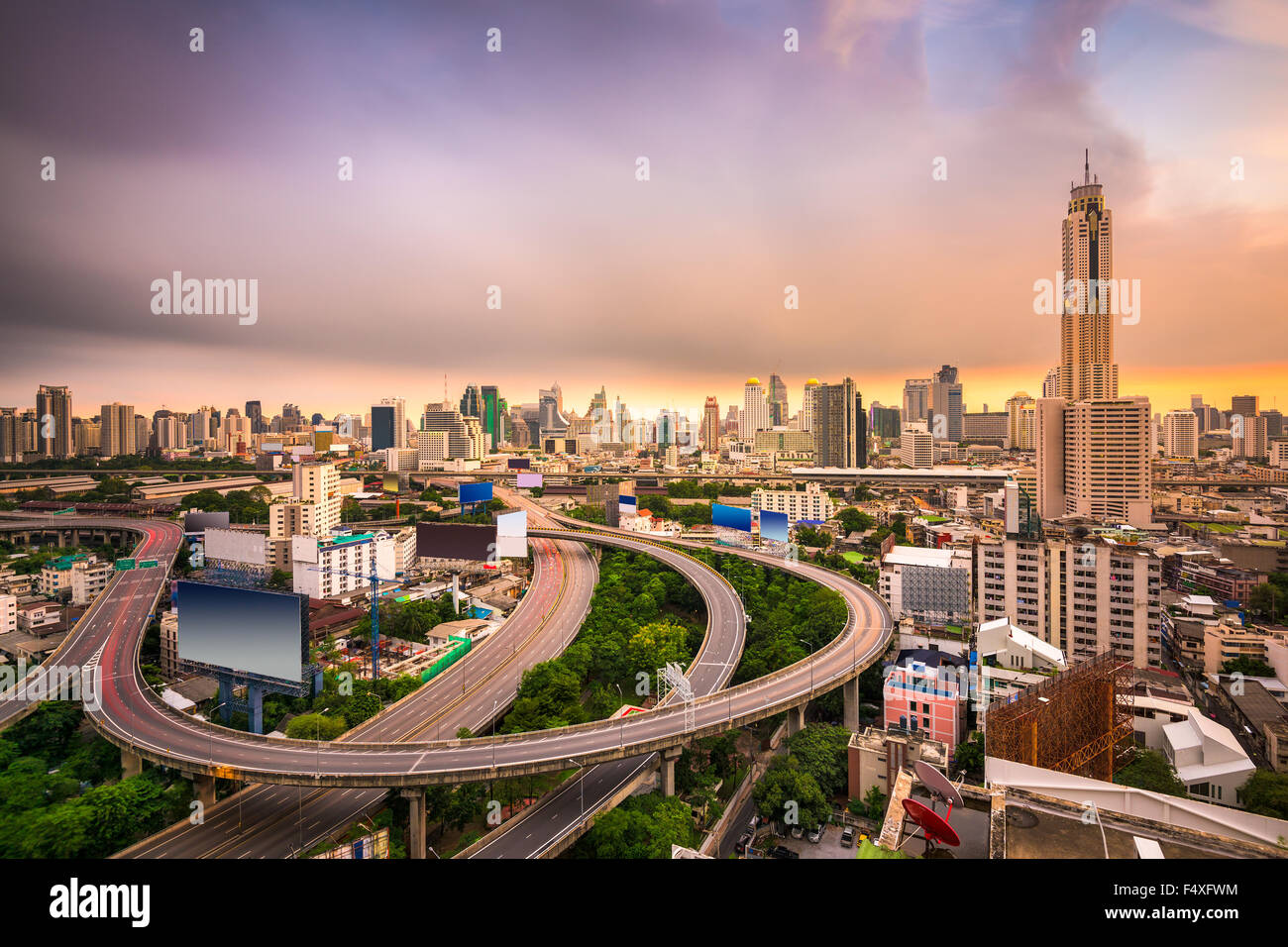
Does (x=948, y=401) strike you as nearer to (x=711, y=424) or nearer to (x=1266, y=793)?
(x=711, y=424)

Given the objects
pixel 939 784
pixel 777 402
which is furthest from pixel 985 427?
pixel 939 784

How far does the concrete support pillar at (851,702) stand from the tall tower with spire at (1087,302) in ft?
63.5

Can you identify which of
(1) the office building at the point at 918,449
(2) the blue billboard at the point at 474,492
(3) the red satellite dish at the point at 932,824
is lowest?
(3) the red satellite dish at the point at 932,824

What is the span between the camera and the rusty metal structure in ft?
15.4

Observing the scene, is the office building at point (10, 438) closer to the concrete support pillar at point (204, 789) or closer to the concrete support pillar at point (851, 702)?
the concrete support pillar at point (204, 789)

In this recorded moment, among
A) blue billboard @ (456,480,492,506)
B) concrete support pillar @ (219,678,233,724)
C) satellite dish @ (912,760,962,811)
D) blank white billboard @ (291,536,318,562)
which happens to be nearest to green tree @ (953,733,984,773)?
satellite dish @ (912,760,962,811)

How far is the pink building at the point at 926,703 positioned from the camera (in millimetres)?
6293

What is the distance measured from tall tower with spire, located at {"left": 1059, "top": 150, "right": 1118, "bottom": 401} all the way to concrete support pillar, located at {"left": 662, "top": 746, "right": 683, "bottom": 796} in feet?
72.2

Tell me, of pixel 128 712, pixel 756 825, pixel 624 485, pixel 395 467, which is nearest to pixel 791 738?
pixel 756 825

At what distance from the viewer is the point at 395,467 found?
34.9 meters

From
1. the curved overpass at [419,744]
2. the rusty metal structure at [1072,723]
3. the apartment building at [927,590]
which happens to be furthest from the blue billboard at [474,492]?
the rusty metal structure at [1072,723]
